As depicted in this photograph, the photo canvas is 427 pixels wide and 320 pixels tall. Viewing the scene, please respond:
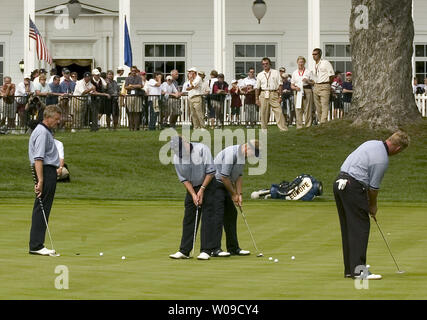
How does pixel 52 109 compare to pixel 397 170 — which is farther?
pixel 397 170

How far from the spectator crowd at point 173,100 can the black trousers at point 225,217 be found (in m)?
17.8

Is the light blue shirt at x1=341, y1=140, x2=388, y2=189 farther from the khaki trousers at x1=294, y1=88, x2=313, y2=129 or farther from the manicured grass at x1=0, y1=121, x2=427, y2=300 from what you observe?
the khaki trousers at x1=294, y1=88, x2=313, y2=129

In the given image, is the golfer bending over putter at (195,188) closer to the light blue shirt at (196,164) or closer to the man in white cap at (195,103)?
the light blue shirt at (196,164)

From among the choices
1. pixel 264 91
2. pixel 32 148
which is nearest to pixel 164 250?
pixel 32 148

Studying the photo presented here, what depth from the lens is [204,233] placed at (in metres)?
17.5

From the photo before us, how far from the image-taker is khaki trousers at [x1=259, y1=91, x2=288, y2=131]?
35.7 meters

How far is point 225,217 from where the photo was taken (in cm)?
1800

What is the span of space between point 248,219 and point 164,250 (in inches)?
175

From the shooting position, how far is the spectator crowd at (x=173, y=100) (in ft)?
118

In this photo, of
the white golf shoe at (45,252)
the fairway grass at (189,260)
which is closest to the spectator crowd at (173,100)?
the fairway grass at (189,260)

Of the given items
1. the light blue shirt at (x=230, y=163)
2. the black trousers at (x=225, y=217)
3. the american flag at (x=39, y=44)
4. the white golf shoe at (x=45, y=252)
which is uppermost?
the american flag at (x=39, y=44)

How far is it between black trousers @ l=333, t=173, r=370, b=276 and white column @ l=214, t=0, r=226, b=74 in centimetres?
2869

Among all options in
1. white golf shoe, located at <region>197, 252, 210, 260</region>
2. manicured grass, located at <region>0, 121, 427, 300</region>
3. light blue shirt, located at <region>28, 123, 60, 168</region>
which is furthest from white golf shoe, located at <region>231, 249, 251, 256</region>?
light blue shirt, located at <region>28, 123, 60, 168</region>
